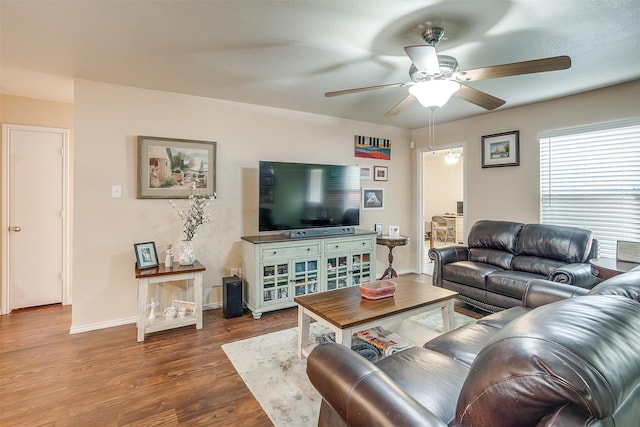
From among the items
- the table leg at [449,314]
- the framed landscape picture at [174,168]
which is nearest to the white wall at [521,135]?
the table leg at [449,314]

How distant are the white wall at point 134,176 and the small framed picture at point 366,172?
89 centimetres

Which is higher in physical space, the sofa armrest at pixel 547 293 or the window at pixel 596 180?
the window at pixel 596 180

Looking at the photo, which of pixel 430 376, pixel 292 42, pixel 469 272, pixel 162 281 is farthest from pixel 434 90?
pixel 162 281

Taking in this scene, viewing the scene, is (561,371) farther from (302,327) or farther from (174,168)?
(174,168)

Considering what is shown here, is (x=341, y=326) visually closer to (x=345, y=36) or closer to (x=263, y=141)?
(x=345, y=36)

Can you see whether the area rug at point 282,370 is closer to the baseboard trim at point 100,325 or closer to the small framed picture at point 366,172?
the baseboard trim at point 100,325

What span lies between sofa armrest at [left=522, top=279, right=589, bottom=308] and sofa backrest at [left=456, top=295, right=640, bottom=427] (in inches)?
58.1

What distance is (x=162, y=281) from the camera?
2904 mm

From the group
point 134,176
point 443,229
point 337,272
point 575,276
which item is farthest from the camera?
point 443,229

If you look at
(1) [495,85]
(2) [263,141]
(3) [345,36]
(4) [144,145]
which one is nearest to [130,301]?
(4) [144,145]

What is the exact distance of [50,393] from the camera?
6.69 ft

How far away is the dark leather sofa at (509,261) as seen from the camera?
3006mm

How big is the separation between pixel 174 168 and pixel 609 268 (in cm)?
404

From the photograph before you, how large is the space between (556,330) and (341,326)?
1.33 meters
